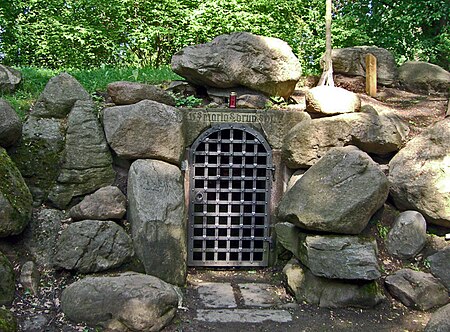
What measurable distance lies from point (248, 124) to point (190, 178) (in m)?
1.02

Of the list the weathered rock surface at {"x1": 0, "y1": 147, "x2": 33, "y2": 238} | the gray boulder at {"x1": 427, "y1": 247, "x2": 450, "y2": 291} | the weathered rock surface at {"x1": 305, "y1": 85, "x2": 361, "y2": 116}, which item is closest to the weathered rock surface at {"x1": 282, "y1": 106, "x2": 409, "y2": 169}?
the weathered rock surface at {"x1": 305, "y1": 85, "x2": 361, "y2": 116}

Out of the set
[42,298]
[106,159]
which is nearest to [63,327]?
[42,298]

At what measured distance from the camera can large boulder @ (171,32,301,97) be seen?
6562 mm

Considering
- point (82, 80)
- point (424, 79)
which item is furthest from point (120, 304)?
point (424, 79)

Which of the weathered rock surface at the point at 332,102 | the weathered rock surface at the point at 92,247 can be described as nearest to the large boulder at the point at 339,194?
the weathered rock surface at the point at 332,102

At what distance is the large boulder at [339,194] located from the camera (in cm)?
510

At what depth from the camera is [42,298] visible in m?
4.86

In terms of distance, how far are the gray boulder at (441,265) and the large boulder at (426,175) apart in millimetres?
345

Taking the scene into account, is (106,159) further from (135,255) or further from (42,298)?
(42,298)

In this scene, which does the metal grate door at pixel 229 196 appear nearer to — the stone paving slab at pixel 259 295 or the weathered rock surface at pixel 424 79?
the stone paving slab at pixel 259 295

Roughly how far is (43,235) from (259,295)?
2.45 metres

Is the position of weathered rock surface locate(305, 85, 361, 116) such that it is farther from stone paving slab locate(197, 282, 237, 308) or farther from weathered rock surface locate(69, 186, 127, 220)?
weathered rock surface locate(69, 186, 127, 220)

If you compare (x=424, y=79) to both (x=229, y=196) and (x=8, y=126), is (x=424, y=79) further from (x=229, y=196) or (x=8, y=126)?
(x=8, y=126)

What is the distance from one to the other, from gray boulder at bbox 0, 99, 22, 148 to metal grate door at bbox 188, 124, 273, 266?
2.05 m
